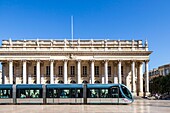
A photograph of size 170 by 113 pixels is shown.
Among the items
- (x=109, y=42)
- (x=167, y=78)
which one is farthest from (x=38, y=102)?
(x=167, y=78)

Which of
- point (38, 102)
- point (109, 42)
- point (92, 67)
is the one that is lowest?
point (38, 102)

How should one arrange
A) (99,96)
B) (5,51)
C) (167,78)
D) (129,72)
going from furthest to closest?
(167,78)
(129,72)
(5,51)
(99,96)

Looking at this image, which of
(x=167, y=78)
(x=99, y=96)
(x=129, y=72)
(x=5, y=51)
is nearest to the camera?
(x=99, y=96)

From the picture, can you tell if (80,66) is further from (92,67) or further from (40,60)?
(40,60)

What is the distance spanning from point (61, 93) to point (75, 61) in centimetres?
3567

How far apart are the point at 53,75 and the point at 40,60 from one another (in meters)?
4.95

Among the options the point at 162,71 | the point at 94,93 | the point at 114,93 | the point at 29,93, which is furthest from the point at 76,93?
the point at 162,71

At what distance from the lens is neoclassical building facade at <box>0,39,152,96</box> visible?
7375cm

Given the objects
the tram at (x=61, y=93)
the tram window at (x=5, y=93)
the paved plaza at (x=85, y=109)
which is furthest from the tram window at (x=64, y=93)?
the paved plaza at (x=85, y=109)

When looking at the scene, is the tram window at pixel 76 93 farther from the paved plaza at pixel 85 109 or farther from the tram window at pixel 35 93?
the paved plaza at pixel 85 109

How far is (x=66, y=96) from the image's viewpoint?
39.5m

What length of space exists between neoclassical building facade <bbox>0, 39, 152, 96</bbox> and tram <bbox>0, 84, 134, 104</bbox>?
34067 mm

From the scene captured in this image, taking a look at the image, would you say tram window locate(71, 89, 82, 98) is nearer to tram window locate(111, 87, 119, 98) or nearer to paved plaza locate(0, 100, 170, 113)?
tram window locate(111, 87, 119, 98)

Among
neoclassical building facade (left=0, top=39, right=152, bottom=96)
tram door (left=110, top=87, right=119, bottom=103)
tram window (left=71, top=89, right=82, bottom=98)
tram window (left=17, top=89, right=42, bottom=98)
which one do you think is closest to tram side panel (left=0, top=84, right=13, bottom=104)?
tram window (left=17, top=89, right=42, bottom=98)
